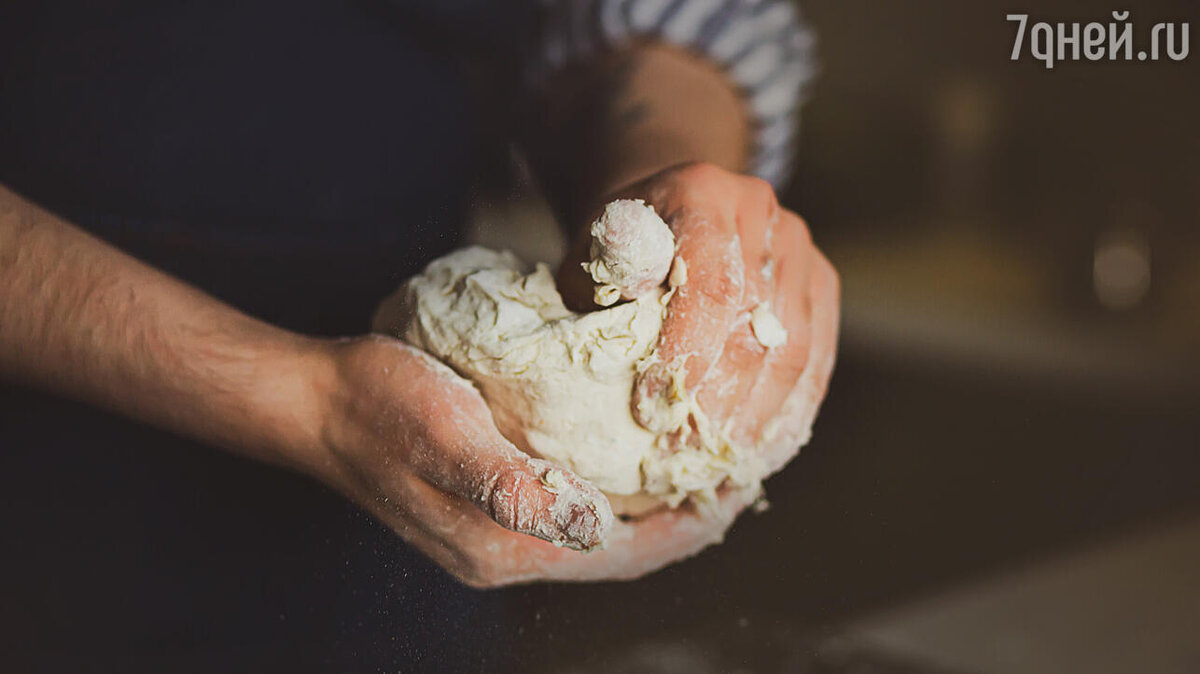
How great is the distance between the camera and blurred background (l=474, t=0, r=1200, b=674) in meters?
0.35

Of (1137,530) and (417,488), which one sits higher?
(417,488)

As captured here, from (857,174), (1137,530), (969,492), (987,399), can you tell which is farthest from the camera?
(857,174)

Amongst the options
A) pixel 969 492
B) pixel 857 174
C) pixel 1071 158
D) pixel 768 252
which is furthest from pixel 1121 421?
pixel 768 252

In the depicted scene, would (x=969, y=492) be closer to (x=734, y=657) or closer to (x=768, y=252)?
(x=734, y=657)

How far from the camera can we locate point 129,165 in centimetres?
27

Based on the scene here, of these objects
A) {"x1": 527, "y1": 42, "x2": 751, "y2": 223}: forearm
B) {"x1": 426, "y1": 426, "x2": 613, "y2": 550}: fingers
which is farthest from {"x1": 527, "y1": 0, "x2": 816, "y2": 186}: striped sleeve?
{"x1": 426, "y1": 426, "x2": 613, "y2": 550}: fingers

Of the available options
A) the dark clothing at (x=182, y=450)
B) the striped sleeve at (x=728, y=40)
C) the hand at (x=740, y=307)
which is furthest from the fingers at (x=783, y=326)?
the striped sleeve at (x=728, y=40)

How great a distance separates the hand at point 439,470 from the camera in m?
0.23

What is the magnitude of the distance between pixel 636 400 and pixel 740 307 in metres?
0.04

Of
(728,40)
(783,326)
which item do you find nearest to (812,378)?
(783,326)

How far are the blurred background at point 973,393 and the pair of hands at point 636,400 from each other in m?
0.03

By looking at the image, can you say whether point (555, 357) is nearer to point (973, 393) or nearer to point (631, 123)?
point (631, 123)

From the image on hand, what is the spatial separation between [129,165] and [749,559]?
240 millimetres

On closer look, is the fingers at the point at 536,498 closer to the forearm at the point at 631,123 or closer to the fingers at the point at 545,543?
the fingers at the point at 545,543
